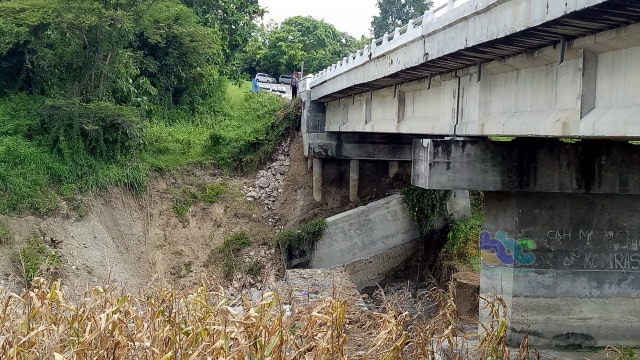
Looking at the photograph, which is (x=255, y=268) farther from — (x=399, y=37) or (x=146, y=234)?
(x=399, y=37)

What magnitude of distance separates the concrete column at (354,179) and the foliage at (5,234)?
1160cm

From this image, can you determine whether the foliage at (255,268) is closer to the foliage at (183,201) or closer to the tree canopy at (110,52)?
the foliage at (183,201)

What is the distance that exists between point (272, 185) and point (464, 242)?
8.38m

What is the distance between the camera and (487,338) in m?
7.52

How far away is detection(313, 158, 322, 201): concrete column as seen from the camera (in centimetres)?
2430

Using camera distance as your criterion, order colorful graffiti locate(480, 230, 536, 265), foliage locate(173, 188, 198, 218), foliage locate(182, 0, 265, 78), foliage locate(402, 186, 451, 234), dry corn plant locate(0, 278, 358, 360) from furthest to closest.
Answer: foliage locate(182, 0, 265, 78) < foliage locate(173, 188, 198, 218) < foliage locate(402, 186, 451, 234) < colorful graffiti locate(480, 230, 536, 265) < dry corn plant locate(0, 278, 358, 360)

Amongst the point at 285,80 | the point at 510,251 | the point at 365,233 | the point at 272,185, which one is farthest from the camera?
the point at 285,80

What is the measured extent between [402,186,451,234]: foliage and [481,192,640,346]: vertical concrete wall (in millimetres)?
8652

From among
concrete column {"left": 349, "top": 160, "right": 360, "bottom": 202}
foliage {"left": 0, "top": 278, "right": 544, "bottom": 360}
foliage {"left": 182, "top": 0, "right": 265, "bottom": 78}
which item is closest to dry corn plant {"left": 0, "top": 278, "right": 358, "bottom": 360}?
foliage {"left": 0, "top": 278, "right": 544, "bottom": 360}

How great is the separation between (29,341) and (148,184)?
1695 centimetres

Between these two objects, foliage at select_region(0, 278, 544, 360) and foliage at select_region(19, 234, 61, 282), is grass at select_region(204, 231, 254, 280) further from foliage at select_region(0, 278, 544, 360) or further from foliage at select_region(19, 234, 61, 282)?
foliage at select_region(0, 278, 544, 360)

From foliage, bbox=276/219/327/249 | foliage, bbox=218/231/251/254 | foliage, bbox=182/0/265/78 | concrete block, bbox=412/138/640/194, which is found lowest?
foliage, bbox=218/231/251/254

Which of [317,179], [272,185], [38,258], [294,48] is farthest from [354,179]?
[294,48]

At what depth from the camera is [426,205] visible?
68.7 feet
